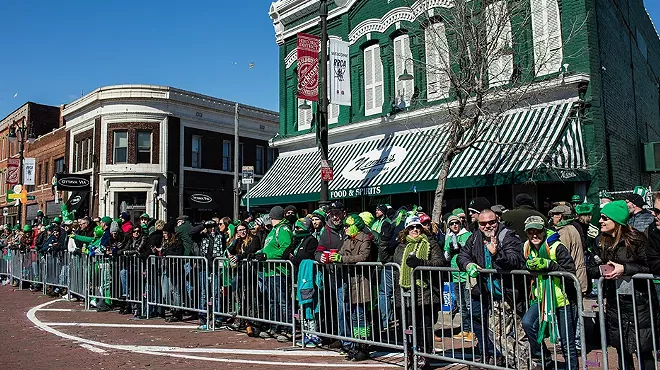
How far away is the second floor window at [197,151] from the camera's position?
1305 inches

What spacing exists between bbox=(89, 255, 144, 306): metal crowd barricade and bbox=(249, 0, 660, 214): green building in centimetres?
659

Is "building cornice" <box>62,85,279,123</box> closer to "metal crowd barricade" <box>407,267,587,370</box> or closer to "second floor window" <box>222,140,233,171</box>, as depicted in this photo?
"second floor window" <box>222,140,233,171</box>

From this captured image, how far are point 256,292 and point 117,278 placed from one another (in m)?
4.17

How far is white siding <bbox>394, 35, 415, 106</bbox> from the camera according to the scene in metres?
16.4

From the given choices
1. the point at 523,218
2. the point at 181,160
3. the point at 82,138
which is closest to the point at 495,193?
the point at 523,218

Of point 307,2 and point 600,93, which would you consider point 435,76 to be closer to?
point 600,93

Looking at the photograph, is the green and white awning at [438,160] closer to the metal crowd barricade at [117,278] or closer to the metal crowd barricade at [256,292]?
the metal crowd barricade at [256,292]

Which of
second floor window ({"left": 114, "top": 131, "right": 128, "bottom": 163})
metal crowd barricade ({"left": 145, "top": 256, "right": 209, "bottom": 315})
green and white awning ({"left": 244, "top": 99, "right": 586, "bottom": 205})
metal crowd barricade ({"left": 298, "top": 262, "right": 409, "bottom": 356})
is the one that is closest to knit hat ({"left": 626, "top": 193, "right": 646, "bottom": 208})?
metal crowd barricade ({"left": 298, "top": 262, "right": 409, "bottom": 356})

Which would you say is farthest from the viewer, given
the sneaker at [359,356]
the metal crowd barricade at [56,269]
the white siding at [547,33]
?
the metal crowd barricade at [56,269]

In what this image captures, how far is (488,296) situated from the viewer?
19.3 feet

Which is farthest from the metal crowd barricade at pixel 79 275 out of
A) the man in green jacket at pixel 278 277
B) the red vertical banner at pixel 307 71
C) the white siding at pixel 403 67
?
the white siding at pixel 403 67

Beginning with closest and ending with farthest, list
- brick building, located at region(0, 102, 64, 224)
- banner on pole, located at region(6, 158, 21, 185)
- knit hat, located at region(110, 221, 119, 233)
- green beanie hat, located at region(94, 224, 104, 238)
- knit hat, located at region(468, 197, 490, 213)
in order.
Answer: knit hat, located at region(468, 197, 490, 213) → knit hat, located at region(110, 221, 119, 233) → green beanie hat, located at region(94, 224, 104, 238) → banner on pole, located at region(6, 158, 21, 185) → brick building, located at region(0, 102, 64, 224)

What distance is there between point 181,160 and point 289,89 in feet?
45.5

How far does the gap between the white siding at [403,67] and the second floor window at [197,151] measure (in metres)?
19.3
